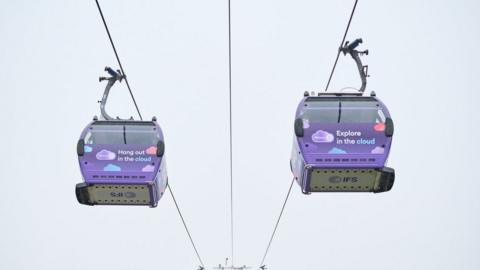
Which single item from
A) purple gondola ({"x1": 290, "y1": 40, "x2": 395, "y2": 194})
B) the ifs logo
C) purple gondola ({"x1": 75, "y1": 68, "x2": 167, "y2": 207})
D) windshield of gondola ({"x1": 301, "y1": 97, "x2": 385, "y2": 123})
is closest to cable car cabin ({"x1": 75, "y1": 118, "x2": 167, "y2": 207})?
purple gondola ({"x1": 75, "y1": 68, "x2": 167, "y2": 207})

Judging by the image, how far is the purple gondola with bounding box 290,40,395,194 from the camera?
228 inches

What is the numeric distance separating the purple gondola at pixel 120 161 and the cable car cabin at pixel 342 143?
6.45 ft

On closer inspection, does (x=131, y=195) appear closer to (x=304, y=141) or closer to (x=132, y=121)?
(x=132, y=121)

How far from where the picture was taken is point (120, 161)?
609 centimetres

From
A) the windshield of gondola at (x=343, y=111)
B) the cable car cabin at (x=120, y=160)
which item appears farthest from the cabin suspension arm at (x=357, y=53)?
the cable car cabin at (x=120, y=160)

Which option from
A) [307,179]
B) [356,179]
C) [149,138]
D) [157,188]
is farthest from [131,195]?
[356,179]

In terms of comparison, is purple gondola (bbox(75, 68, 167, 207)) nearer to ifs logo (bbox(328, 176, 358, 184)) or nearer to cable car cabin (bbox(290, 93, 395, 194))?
cable car cabin (bbox(290, 93, 395, 194))

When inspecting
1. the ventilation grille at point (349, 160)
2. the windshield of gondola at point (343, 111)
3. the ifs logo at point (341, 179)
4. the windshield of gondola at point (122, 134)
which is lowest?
the ifs logo at point (341, 179)

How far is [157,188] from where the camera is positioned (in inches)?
253

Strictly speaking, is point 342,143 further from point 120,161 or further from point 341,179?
point 120,161

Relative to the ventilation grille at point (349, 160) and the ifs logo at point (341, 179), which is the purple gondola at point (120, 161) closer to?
the ventilation grille at point (349, 160)

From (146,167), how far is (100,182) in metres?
0.63

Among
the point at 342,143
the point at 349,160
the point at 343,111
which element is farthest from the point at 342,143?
the point at 343,111

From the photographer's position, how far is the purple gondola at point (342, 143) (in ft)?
19.0
